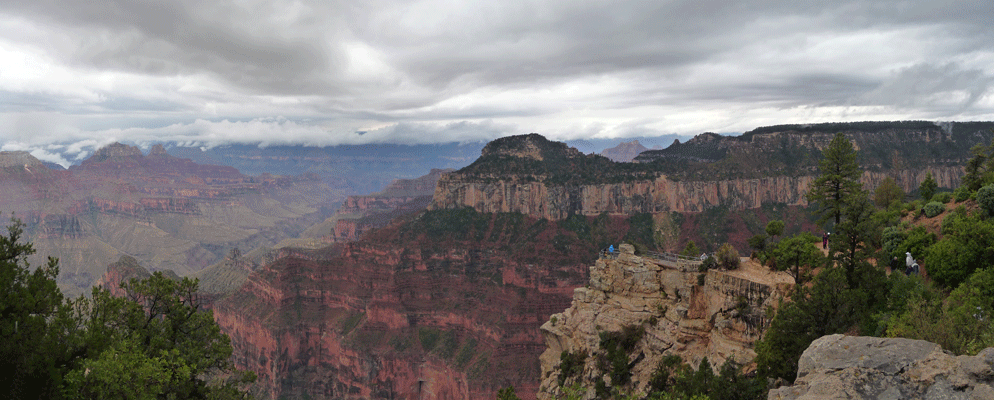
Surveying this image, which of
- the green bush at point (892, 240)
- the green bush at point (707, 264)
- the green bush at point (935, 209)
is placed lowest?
the green bush at point (707, 264)

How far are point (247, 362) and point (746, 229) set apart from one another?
162 meters

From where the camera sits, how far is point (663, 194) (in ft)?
570

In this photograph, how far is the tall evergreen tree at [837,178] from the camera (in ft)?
135

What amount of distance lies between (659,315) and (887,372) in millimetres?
29173

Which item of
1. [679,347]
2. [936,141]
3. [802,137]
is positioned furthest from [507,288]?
[936,141]

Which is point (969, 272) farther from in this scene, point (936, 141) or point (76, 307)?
point (936, 141)

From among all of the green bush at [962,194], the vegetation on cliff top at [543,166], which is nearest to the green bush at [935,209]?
the green bush at [962,194]

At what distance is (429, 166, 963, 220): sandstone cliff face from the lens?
558ft

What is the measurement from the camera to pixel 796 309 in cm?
3059

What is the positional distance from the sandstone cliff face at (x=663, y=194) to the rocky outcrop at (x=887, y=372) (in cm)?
14859

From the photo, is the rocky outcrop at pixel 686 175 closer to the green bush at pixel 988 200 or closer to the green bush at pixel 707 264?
the green bush at pixel 707 264

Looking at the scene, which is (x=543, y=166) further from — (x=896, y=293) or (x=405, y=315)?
(x=896, y=293)

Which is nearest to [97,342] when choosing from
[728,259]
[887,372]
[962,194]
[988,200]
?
[887,372]

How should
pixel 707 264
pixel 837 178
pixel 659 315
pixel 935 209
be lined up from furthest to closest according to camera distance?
pixel 659 315
pixel 707 264
pixel 935 209
pixel 837 178
